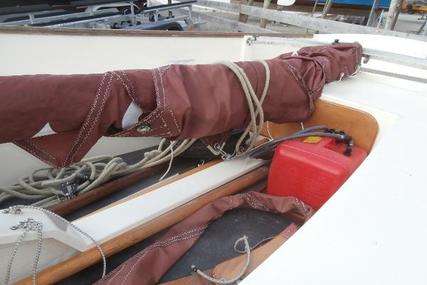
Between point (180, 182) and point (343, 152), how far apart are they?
58 cm

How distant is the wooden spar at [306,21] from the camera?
11.3 feet

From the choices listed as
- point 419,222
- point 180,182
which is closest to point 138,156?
point 180,182

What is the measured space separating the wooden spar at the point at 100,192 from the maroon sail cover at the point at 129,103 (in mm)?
529

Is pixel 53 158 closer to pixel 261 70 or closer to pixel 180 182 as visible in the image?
pixel 180 182

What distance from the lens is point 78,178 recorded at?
1.30 meters

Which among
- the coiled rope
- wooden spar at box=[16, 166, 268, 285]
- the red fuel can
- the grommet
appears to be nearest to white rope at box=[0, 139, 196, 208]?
the coiled rope

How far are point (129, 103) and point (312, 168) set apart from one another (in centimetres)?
59

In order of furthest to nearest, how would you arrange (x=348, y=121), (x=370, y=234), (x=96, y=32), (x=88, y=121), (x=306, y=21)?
(x=306, y=21), (x=96, y=32), (x=348, y=121), (x=88, y=121), (x=370, y=234)

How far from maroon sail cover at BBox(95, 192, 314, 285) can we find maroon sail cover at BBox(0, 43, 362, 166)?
0.30 metres

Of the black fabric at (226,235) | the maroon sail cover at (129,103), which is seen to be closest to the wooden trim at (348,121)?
the maroon sail cover at (129,103)

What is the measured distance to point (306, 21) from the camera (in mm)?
4195

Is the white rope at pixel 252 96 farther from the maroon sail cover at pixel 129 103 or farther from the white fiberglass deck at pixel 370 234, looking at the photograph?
the white fiberglass deck at pixel 370 234

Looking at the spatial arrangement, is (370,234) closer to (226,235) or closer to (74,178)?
(226,235)

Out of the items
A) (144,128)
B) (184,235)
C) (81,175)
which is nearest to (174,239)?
(184,235)
